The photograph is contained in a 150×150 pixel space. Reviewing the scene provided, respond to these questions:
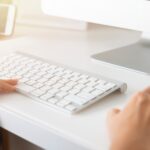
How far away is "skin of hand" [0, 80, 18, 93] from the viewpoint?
2.02ft

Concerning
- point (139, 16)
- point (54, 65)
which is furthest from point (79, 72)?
point (139, 16)

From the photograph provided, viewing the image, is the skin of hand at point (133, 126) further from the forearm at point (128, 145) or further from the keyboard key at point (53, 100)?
the keyboard key at point (53, 100)

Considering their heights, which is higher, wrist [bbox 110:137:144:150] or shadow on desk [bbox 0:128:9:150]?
wrist [bbox 110:137:144:150]

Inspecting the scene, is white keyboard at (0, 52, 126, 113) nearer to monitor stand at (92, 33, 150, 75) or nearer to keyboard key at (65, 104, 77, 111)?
keyboard key at (65, 104, 77, 111)

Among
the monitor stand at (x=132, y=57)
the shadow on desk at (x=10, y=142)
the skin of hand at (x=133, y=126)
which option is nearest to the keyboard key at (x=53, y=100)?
the skin of hand at (x=133, y=126)

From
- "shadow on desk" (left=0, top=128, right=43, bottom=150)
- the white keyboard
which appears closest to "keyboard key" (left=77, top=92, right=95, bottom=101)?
the white keyboard

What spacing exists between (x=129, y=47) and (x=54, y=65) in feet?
0.75

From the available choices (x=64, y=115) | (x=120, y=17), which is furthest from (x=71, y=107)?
(x=120, y=17)

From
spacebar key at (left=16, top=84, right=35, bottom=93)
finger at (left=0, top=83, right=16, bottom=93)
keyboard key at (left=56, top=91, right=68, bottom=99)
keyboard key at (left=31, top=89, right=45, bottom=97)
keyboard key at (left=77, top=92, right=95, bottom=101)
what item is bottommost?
finger at (left=0, top=83, right=16, bottom=93)

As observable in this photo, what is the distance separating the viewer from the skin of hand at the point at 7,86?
62cm

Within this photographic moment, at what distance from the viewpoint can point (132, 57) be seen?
0.79 meters

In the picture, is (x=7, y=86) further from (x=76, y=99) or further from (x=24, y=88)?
(x=76, y=99)

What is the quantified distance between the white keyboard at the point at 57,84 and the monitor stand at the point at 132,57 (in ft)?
0.37

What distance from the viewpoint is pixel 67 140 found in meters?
0.49
